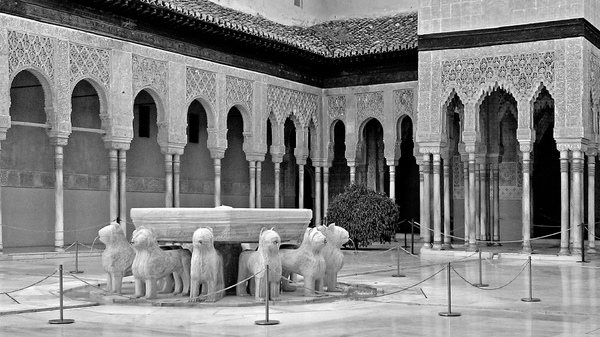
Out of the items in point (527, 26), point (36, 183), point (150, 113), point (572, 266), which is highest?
point (527, 26)

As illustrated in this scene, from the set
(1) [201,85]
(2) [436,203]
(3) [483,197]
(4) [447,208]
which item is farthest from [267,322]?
(3) [483,197]

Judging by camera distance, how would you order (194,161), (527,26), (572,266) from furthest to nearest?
(194,161) → (527,26) → (572,266)

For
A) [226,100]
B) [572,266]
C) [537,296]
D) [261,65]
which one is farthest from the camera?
[261,65]

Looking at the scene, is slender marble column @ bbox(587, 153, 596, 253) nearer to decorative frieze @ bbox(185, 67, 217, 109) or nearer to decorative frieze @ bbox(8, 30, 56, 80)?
decorative frieze @ bbox(185, 67, 217, 109)

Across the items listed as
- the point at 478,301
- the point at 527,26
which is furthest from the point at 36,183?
the point at 478,301

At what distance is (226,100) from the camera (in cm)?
2306

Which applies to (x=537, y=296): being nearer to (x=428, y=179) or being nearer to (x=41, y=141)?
(x=428, y=179)

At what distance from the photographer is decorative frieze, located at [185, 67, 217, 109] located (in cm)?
2186

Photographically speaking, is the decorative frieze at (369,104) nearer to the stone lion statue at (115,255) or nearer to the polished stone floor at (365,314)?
the polished stone floor at (365,314)

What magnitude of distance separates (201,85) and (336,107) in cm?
579

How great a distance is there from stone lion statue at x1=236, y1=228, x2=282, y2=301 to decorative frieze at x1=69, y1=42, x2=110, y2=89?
9689mm

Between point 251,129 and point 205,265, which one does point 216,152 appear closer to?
point 251,129

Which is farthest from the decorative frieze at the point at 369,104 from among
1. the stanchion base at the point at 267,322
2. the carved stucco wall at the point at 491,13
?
the stanchion base at the point at 267,322

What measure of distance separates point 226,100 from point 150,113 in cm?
256
